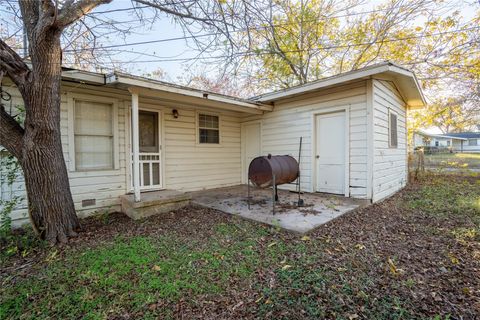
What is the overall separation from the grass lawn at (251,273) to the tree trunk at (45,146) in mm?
422

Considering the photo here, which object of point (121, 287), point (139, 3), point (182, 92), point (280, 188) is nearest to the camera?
point (121, 287)

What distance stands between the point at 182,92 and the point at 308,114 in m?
3.17

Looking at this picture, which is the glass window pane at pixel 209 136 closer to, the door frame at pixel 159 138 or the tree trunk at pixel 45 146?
the door frame at pixel 159 138

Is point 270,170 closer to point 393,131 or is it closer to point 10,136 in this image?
point 10,136

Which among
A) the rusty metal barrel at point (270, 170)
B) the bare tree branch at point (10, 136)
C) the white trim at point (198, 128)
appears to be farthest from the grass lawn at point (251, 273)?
the white trim at point (198, 128)

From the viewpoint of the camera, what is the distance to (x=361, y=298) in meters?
1.99

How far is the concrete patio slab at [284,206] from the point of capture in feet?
12.4

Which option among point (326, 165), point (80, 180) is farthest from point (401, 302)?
point (80, 180)

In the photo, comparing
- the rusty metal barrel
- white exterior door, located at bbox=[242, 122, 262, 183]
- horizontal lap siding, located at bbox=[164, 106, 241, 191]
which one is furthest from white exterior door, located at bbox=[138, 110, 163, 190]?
white exterior door, located at bbox=[242, 122, 262, 183]

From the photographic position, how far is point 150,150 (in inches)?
219

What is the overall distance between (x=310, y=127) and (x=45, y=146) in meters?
5.27

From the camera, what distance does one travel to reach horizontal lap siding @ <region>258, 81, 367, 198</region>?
4926 millimetres

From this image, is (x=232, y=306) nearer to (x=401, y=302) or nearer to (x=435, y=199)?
(x=401, y=302)

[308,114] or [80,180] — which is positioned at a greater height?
[308,114]
